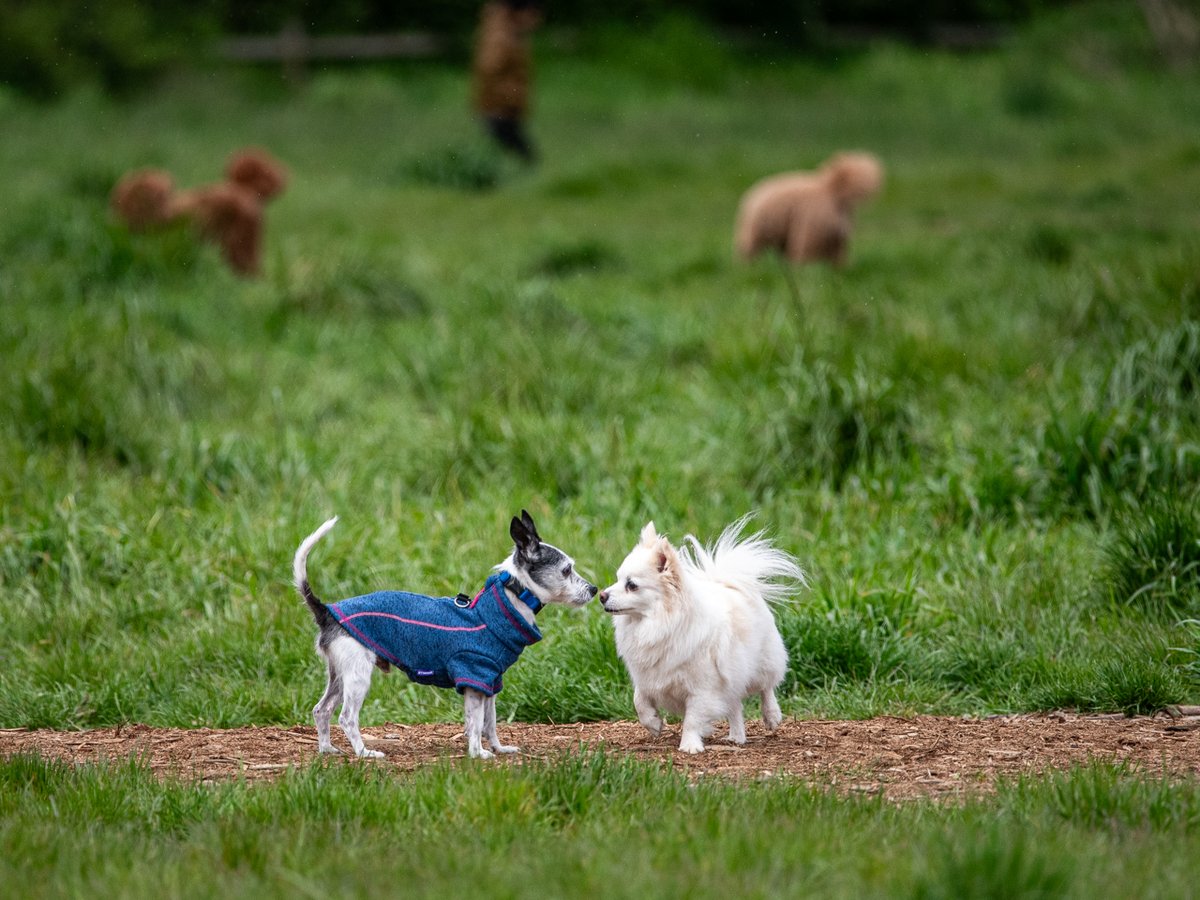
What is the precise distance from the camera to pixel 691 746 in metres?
4.70

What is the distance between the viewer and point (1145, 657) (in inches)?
215

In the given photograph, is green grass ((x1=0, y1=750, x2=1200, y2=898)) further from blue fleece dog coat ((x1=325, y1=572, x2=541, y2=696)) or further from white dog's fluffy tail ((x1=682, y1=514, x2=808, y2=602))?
white dog's fluffy tail ((x1=682, y1=514, x2=808, y2=602))

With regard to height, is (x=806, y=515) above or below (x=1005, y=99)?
below

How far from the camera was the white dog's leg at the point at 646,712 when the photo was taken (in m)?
4.82

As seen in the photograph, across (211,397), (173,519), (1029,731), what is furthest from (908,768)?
(211,397)

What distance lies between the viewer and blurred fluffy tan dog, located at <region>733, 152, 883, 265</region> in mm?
Result: 13336

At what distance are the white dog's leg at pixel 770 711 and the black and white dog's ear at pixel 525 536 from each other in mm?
1061

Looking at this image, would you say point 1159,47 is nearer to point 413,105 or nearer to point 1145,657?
point 413,105

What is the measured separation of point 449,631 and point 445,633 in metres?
0.01

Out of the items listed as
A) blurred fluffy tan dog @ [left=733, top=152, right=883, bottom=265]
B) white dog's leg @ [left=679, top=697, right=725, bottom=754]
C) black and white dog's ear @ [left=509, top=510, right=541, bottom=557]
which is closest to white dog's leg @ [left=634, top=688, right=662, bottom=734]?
white dog's leg @ [left=679, top=697, right=725, bottom=754]

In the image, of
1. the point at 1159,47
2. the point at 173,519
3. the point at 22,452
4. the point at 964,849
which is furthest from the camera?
the point at 1159,47

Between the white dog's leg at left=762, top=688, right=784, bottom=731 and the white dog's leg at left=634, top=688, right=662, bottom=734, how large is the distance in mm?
389

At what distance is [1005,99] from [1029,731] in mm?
20333

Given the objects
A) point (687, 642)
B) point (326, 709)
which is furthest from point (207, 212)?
point (687, 642)
